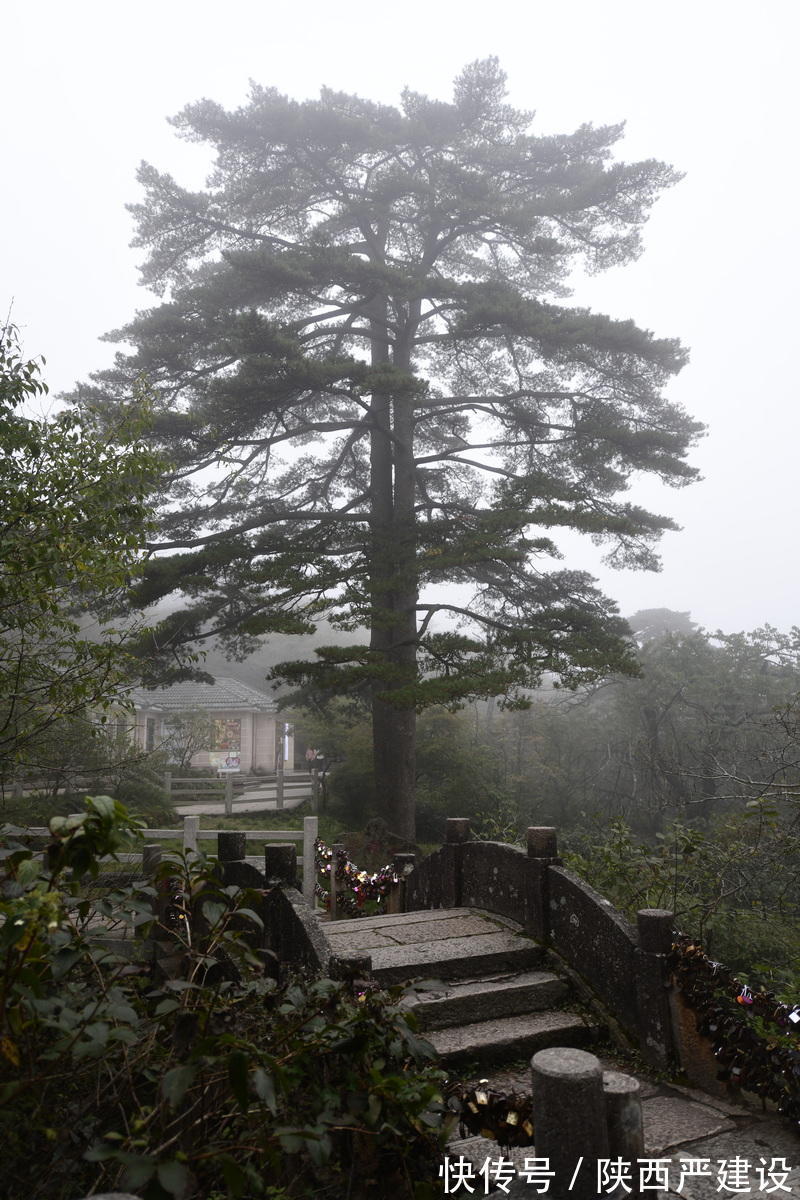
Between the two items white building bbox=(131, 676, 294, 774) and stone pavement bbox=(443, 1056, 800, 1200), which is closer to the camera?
stone pavement bbox=(443, 1056, 800, 1200)

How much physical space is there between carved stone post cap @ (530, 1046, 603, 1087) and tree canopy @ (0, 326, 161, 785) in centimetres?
417

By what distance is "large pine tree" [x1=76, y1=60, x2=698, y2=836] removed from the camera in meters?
12.6

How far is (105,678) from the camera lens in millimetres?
6227

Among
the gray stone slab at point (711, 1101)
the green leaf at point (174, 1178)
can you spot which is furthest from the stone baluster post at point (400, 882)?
the green leaf at point (174, 1178)

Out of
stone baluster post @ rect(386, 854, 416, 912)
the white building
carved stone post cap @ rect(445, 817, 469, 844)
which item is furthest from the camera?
the white building

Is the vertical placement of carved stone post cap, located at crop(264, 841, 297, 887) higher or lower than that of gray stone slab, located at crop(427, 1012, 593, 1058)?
higher

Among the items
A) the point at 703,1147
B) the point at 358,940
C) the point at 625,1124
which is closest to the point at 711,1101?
the point at 703,1147

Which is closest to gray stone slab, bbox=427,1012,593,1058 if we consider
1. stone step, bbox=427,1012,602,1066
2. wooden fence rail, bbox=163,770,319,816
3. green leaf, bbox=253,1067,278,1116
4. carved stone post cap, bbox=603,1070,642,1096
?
stone step, bbox=427,1012,602,1066

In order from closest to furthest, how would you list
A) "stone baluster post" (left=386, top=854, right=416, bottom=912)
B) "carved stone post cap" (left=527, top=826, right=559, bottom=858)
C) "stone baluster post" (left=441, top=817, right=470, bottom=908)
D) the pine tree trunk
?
"carved stone post cap" (left=527, top=826, right=559, bottom=858) < "stone baluster post" (left=441, top=817, right=470, bottom=908) < "stone baluster post" (left=386, top=854, right=416, bottom=912) < the pine tree trunk

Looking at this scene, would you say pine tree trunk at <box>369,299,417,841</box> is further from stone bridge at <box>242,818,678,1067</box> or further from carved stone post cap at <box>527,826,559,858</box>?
carved stone post cap at <box>527,826,559,858</box>

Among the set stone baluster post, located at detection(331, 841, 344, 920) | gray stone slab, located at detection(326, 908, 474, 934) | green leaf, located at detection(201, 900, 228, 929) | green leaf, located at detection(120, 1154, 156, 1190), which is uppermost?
green leaf, located at detection(201, 900, 228, 929)

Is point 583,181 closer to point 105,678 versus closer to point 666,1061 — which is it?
point 105,678

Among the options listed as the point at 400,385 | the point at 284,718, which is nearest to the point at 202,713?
the point at 284,718

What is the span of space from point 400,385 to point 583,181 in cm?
649
